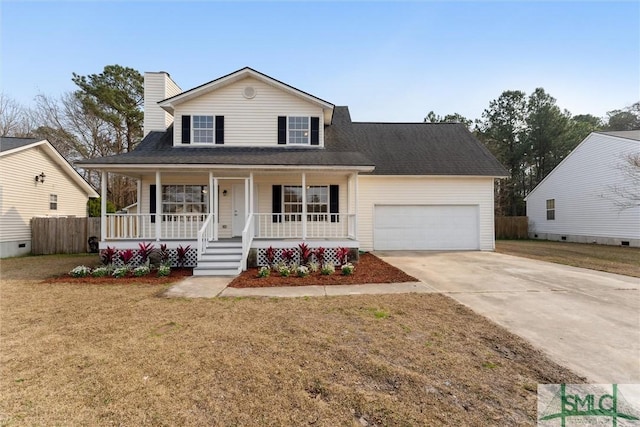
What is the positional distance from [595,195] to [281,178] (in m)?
18.9

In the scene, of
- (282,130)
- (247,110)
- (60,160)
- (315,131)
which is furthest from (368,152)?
(60,160)

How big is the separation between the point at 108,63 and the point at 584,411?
30.5m

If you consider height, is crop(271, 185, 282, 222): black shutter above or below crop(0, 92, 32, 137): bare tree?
below

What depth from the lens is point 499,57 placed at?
10.9 m

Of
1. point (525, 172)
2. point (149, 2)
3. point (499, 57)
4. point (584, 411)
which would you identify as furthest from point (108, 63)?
point (525, 172)

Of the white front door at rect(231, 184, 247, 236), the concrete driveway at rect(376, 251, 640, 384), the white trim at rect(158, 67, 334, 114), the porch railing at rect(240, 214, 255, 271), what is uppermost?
the white trim at rect(158, 67, 334, 114)

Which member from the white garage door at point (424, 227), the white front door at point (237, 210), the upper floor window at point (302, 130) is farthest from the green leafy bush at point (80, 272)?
the white garage door at point (424, 227)

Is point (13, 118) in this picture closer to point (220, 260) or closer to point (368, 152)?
point (220, 260)

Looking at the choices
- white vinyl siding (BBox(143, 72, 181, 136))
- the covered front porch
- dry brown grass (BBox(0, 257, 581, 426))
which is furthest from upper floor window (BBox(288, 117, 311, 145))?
dry brown grass (BBox(0, 257, 581, 426))

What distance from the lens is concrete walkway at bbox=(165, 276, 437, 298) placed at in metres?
6.49

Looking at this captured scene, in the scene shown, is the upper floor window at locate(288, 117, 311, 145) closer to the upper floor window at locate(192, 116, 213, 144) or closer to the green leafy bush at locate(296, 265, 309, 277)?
the upper floor window at locate(192, 116, 213, 144)

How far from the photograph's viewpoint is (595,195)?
17.5m

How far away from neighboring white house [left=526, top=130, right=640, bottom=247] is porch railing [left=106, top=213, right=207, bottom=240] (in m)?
21.2

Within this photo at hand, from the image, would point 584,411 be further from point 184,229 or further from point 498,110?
point 498,110
